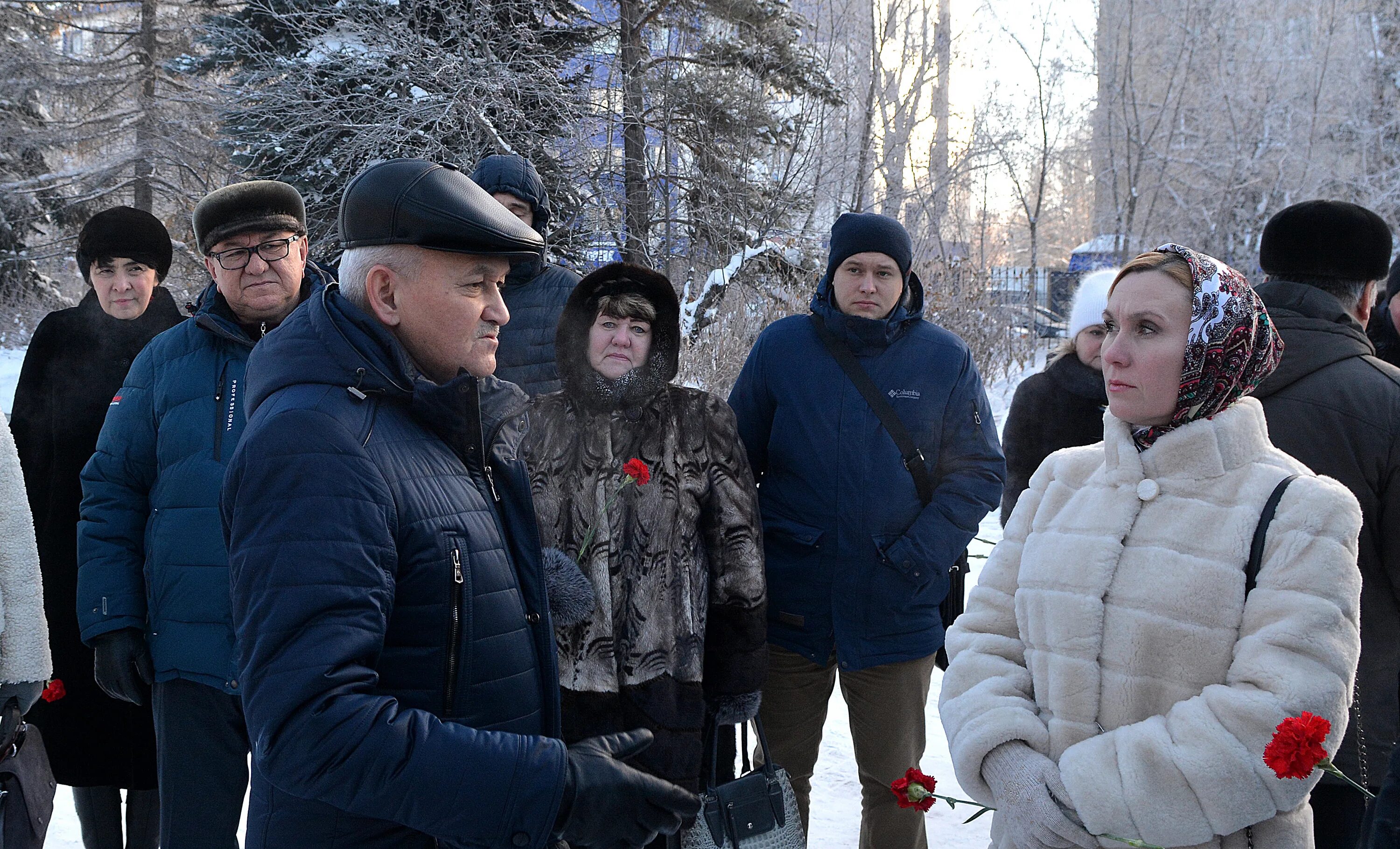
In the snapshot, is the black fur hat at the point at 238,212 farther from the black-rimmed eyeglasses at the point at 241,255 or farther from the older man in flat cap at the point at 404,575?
the older man in flat cap at the point at 404,575

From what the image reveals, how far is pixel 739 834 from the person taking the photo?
2.67 metres

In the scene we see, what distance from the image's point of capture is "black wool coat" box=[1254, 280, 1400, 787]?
2311mm

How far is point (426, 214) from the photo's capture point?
1.51 meters

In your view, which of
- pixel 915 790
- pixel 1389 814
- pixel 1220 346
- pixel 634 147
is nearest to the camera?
pixel 1389 814

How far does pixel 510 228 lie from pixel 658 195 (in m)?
9.97

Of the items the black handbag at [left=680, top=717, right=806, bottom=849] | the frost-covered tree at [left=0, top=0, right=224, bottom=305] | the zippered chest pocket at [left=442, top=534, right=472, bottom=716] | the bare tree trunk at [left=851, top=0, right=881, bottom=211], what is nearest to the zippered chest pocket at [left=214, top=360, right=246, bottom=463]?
the zippered chest pocket at [left=442, top=534, right=472, bottom=716]

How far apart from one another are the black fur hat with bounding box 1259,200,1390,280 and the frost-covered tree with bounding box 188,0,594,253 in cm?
856

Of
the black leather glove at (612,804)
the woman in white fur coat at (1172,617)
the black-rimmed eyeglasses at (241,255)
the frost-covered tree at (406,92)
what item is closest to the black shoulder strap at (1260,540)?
the woman in white fur coat at (1172,617)

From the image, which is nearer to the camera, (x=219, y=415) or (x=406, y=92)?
(x=219, y=415)

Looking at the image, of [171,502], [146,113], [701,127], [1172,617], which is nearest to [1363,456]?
[1172,617]

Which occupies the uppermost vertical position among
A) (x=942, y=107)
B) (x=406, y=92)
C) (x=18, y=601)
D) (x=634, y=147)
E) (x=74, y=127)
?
(x=74, y=127)

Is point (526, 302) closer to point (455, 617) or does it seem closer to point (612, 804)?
point (455, 617)

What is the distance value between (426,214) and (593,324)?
155cm

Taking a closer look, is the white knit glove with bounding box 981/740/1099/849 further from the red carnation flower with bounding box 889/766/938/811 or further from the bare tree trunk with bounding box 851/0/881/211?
the bare tree trunk with bounding box 851/0/881/211
